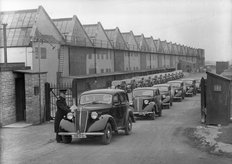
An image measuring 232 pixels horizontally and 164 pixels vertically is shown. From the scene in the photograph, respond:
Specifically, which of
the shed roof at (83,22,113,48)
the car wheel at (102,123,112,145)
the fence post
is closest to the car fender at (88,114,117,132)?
the car wheel at (102,123,112,145)

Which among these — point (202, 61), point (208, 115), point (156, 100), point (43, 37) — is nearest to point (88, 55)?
point (43, 37)

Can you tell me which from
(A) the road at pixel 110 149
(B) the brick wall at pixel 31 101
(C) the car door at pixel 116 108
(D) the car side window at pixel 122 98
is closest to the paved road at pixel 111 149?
(A) the road at pixel 110 149

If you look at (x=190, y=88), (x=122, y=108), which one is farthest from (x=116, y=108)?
(x=190, y=88)

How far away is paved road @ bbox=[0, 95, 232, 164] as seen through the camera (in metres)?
9.05

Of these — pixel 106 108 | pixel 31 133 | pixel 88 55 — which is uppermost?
pixel 88 55

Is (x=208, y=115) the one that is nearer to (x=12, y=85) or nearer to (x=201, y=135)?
(x=201, y=135)

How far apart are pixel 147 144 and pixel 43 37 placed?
81.2 ft

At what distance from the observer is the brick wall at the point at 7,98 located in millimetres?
15406

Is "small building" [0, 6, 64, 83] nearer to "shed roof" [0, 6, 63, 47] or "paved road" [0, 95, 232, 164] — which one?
"shed roof" [0, 6, 63, 47]

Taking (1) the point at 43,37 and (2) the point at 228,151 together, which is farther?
(1) the point at 43,37

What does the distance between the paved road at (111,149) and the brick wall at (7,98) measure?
1.17 metres

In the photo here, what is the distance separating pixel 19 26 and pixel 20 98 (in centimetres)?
1908

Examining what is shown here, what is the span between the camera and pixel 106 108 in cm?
1218

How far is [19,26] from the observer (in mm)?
34219
